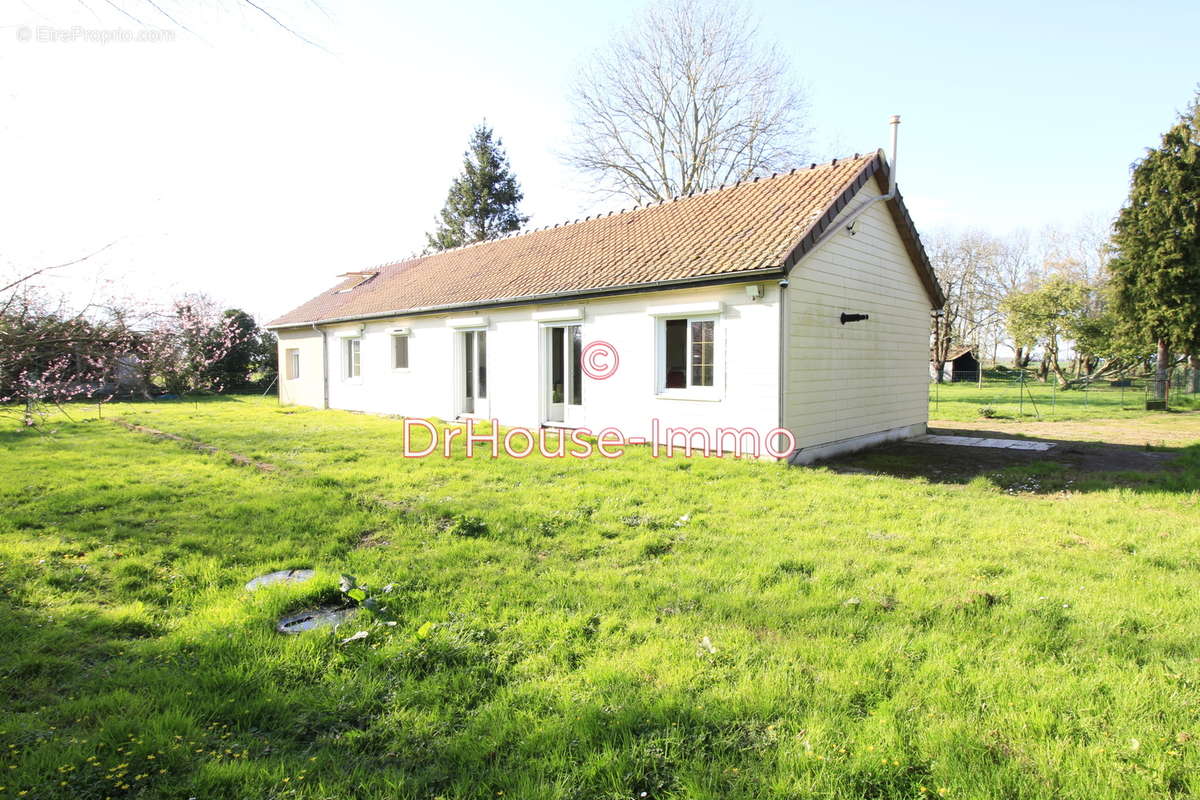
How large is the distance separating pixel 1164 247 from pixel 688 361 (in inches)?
960

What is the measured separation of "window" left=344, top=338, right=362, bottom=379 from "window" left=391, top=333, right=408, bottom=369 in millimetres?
2415

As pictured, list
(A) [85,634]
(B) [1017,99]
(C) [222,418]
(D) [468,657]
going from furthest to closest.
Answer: (C) [222,418] < (B) [1017,99] < (A) [85,634] < (D) [468,657]

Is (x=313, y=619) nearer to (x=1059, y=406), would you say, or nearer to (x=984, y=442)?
(x=984, y=442)

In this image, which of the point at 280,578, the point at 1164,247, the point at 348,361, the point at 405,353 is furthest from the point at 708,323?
the point at 1164,247

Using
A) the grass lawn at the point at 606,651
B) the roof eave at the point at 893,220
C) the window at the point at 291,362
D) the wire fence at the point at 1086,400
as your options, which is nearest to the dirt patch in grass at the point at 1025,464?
the grass lawn at the point at 606,651

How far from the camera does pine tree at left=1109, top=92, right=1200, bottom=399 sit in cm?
2278

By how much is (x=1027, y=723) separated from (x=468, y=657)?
260 centimetres

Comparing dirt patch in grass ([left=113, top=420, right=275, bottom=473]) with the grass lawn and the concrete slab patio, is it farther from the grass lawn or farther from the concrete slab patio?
the concrete slab patio

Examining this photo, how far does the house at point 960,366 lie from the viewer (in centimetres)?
4553

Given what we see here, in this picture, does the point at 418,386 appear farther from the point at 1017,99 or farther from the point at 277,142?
the point at 1017,99

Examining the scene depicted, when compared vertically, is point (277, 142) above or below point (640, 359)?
above

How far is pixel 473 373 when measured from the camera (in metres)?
14.3

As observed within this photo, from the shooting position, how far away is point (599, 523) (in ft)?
19.0

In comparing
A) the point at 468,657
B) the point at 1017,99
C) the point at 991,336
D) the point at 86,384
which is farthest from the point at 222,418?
the point at 991,336
